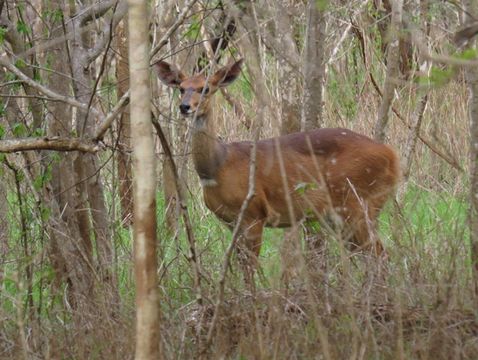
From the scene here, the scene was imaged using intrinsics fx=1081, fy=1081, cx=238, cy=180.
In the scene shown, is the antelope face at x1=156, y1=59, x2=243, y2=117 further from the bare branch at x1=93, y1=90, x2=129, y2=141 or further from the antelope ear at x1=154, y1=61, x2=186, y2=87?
the bare branch at x1=93, y1=90, x2=129, y2=141

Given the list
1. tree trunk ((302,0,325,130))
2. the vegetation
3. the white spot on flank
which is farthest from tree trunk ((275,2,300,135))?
the white spot on flank

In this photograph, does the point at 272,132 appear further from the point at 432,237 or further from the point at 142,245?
the point at 142,245

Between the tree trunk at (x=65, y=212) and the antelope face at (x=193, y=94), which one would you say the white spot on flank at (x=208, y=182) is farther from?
the tree trunk at (x=65, y=212)

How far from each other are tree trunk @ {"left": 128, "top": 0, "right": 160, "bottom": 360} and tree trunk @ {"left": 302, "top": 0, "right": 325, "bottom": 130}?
2.98 metres

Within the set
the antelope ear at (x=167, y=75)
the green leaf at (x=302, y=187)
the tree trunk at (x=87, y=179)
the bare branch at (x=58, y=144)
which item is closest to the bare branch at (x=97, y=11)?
the tree trunk at (x=87, y=179)

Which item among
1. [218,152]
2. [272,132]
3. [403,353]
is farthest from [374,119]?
[403,353]

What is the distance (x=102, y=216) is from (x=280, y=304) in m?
1.94

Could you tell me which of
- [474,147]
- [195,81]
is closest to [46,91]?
[474,147]

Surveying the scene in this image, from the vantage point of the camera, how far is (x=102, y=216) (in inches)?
239

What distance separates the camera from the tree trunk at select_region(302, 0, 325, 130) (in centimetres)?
649

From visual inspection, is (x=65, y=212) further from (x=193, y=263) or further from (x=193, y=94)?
(x=193, y=263)

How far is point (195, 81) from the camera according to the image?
23.1 feet

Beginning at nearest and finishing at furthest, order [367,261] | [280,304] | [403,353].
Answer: [403,353]
[280,304]
[367,261]

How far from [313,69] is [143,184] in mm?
3486
